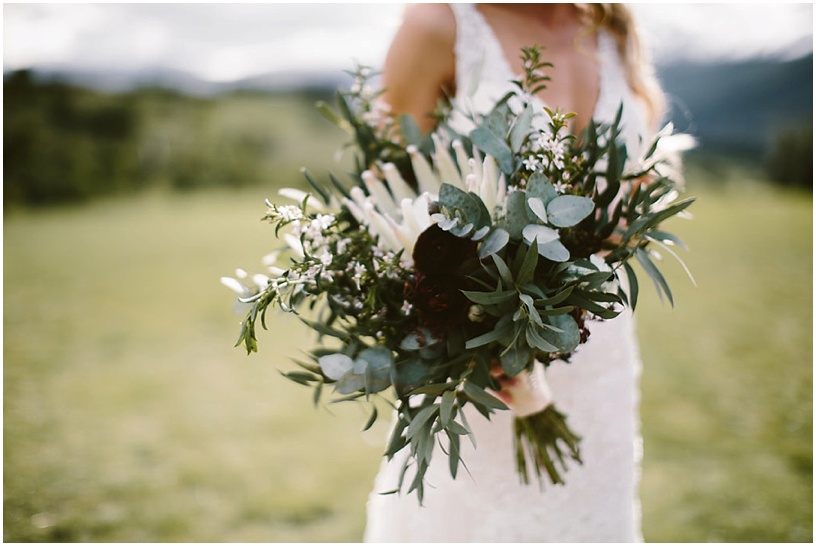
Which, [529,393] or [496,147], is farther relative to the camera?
[529,393]

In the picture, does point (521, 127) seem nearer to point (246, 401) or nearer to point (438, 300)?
point (438, 300)

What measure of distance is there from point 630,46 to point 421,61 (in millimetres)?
651

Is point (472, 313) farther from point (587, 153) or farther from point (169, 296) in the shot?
point (169, 296)

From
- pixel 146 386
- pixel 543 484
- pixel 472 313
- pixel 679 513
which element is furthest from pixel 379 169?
pixel 146 386

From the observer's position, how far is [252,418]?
4.10 metres

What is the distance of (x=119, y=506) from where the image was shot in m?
3.02

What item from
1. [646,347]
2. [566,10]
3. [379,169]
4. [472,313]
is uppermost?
[646,347]

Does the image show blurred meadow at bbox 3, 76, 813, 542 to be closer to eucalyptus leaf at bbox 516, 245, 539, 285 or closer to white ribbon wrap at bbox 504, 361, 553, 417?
white ribbon wrap at bbox 504, 361, 553, 417

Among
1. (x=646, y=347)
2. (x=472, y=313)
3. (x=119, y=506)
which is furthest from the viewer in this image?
(x=646, y=347)

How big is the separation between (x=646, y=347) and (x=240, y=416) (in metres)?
3.33

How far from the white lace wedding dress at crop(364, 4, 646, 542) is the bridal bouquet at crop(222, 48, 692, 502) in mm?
353

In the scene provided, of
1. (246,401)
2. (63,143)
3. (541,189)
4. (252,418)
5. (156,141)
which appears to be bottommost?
(541,189)

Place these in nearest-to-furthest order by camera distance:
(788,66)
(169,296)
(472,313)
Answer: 1. (472,313)
2. (169,296)
3. (788,66)

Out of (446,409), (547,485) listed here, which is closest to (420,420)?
(446,409)
